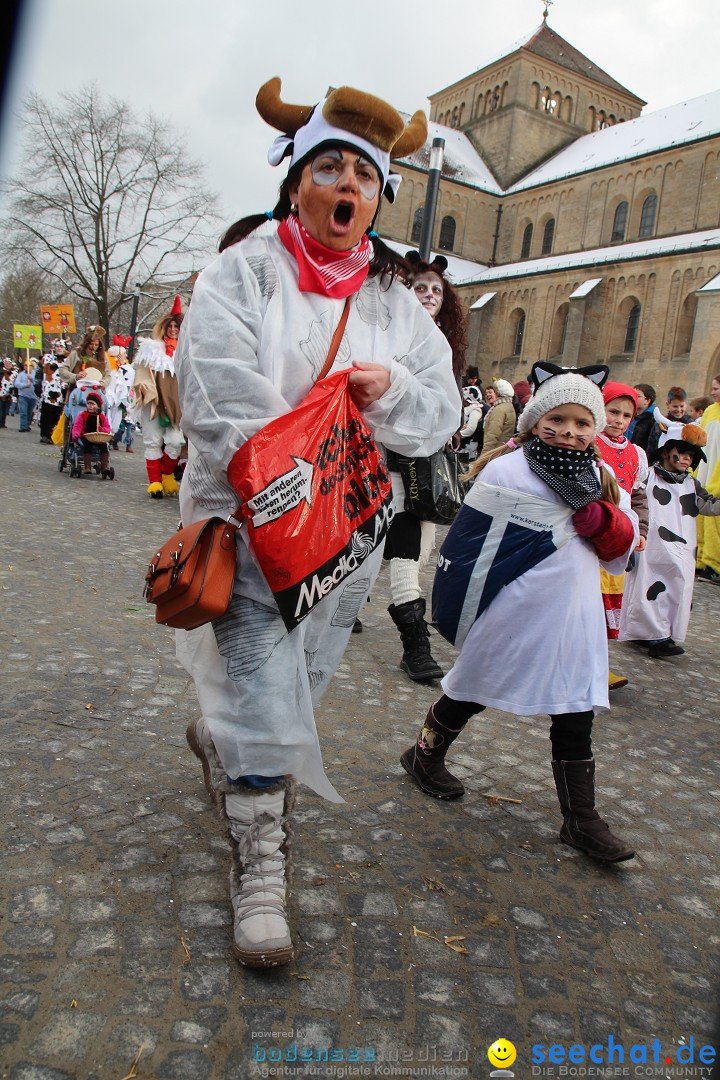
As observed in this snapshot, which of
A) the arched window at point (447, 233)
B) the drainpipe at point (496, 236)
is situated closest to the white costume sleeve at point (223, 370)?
the arched window at point (447, 233)

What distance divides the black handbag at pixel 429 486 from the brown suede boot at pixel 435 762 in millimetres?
1340

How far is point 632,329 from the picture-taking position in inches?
1580

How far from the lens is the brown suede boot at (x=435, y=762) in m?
3.18

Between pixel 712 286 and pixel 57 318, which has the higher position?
pixel 712 286

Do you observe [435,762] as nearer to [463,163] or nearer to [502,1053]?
[502,1053]

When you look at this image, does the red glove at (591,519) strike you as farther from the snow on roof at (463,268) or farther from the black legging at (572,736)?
the snow on roof at (463,268)

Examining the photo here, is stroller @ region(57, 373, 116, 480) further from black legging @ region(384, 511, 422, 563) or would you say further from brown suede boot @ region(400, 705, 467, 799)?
brown suede boot @ region(400, 705, 467, 799)

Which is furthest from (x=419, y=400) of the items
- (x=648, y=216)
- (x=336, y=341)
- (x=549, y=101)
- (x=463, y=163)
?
(x=549, y=101)

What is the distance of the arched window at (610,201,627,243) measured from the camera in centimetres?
4341

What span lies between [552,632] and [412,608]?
1.89 m

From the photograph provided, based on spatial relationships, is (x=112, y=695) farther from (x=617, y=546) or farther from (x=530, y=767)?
(x=617, y=546)

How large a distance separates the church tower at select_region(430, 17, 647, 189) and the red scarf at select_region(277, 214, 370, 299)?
179 feet

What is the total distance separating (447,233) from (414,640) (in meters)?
50.8

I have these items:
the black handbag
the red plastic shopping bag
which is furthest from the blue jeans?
the red plastic shopping bag
